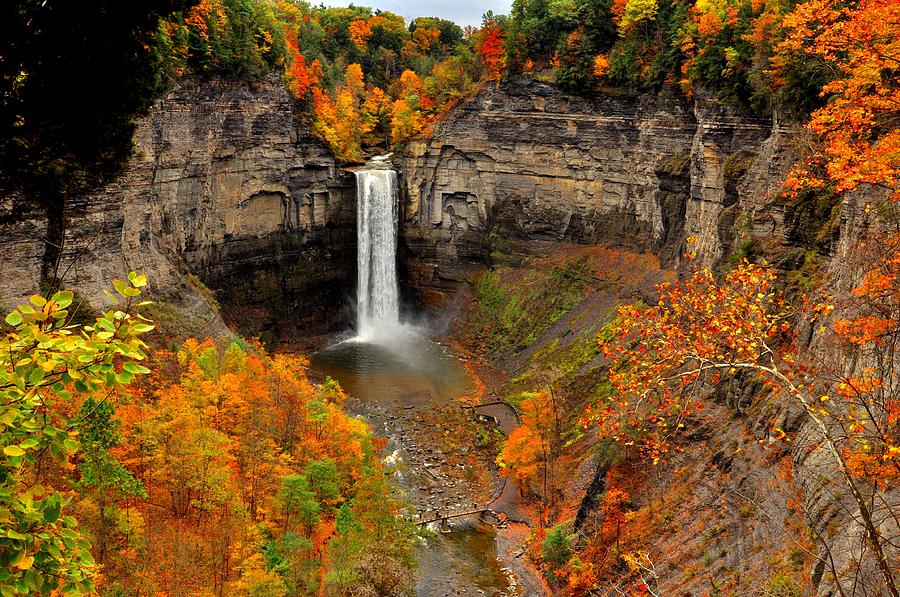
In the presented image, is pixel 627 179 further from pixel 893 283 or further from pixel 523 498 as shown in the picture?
pixel 893 283

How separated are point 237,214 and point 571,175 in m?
28.3

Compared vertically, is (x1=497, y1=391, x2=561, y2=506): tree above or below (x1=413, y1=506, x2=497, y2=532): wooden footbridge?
above

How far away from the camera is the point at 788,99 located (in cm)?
3325

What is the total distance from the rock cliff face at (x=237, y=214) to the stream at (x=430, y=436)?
754cm

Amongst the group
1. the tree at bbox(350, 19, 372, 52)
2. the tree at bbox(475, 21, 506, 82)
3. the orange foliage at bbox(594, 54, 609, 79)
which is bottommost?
the orange foliage at bbox(594, 54, 609, 79)

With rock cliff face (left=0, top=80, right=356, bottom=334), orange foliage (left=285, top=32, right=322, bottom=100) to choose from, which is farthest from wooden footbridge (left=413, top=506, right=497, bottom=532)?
orange foliage (left=285, top=32, right=322, bottom=100)

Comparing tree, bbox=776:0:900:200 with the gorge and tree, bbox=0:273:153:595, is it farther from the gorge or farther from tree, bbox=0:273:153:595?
tree, bbox=0:273:153:595

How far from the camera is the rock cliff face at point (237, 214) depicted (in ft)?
135

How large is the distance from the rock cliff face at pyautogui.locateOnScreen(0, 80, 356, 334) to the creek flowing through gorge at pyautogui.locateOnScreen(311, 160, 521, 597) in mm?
2769

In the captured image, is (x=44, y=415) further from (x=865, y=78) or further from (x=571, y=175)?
(x=571, y=175)

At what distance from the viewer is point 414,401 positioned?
5262 cm

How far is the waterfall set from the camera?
67375 mm

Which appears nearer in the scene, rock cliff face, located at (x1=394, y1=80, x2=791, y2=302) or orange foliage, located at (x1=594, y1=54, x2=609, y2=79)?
rock cliff face, located at (x1=394, y1=80, x2=791, y2=302)

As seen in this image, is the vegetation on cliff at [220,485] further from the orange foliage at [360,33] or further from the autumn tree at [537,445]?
the orange foliage at [360,33]
